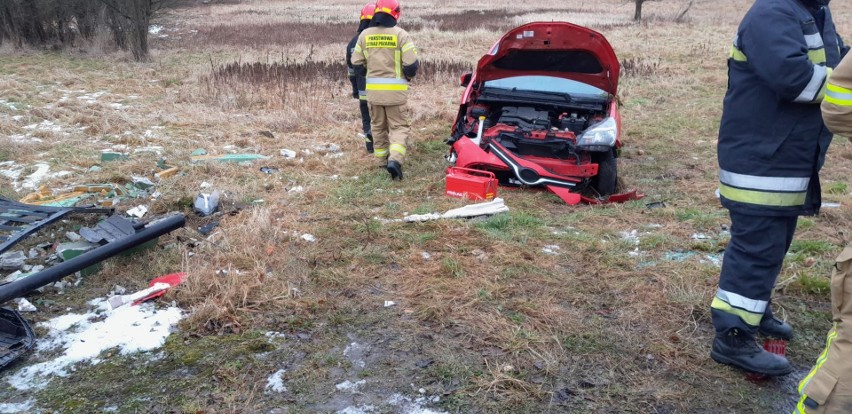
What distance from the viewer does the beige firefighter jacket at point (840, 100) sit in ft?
6.51

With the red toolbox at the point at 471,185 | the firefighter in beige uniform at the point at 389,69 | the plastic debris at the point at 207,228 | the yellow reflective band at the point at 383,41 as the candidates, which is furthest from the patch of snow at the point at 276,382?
the yellow reflective band at the point at 383,41

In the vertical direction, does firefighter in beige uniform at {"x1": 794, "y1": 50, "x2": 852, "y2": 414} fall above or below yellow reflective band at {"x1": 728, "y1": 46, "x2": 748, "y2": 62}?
below

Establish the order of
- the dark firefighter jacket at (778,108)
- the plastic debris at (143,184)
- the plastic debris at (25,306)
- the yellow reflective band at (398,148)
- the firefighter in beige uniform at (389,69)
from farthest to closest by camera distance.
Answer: the yellow reflective band at (398,148) → the firefighter in beige uniform at (389,69) → the plastic debris at (143,184) → the plastic debris at (25,306) → the dark firefighter jacket at (778,108)

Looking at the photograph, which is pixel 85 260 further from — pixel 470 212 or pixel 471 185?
pixel 471 185

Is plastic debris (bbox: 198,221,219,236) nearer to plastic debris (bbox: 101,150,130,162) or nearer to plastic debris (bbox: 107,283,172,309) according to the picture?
plastic debris (bbox: 107,283,172,309)

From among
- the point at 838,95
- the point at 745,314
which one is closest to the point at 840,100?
the point at 838,95

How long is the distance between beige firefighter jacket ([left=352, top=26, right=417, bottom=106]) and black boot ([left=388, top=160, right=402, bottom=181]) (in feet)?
2.15

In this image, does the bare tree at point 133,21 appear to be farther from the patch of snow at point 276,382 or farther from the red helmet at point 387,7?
the patch of snow at point 276,382

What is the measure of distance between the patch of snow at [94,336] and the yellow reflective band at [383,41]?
143 inches

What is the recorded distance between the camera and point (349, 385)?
2869 mm

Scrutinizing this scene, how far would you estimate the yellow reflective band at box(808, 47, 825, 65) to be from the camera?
2.60 metres

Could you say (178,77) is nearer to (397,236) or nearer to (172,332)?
(397,236)

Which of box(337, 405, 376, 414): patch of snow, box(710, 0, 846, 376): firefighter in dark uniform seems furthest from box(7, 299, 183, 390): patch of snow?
box(710, 0, 846, 376): firefighter in dark uniform

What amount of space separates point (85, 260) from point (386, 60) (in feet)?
11.9
